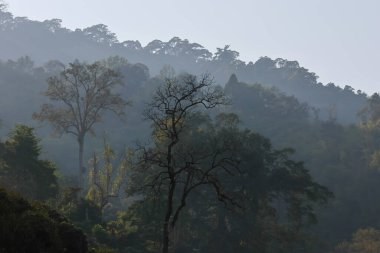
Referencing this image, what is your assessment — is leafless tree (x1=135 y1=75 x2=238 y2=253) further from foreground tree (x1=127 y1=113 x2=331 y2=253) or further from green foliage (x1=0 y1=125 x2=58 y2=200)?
green foliage (x1=0 y1=125 x2=58 y2=200)

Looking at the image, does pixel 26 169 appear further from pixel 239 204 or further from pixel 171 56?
pixel 171 56

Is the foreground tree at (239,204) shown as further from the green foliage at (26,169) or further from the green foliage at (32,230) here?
the green foliage at (32,230)

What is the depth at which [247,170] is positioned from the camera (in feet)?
126

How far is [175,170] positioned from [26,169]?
11.6m

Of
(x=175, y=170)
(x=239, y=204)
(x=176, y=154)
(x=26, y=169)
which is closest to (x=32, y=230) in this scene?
(x=176, y=154)

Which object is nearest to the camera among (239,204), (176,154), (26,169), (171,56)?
(176,154)

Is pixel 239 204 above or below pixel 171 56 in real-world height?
below

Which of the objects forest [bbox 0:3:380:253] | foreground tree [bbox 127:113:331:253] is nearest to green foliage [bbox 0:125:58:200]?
forest [bbox 0:3:380:253]

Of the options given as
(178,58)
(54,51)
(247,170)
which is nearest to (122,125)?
(247,170)

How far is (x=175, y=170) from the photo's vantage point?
1542 inches

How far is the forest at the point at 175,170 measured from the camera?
20.6 m

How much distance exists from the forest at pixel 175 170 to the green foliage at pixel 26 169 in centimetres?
7

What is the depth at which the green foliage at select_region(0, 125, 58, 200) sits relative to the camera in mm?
31562

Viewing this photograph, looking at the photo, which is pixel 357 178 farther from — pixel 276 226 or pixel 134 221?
pixel 134 221
